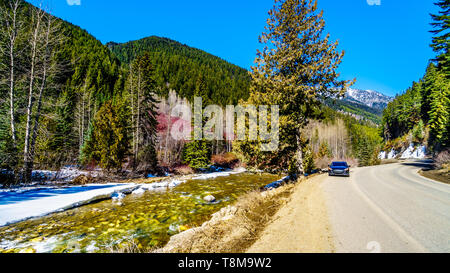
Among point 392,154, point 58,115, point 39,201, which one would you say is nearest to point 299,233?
point 39,201

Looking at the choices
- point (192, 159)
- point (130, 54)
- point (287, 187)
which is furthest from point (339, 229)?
point (130, 54)

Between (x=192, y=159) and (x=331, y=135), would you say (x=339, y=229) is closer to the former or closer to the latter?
(x=192, y=159)

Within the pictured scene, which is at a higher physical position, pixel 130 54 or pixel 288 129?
pixel 130 54

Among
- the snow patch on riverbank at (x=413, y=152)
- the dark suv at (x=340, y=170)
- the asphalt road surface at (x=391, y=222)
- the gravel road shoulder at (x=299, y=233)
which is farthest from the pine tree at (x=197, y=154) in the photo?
the snow patch on riverbank at (x=413, y=152)

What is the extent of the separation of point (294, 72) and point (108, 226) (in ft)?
50.1

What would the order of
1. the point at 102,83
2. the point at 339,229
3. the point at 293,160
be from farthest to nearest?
1. the point at 102,83
2. the point at 293,160
3. the point at 339,229

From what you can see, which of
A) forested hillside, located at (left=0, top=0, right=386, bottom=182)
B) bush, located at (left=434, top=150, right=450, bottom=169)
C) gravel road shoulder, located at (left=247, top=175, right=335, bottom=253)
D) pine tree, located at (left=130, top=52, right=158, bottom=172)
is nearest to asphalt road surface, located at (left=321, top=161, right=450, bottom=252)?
gravel road shoulder, located at (left=247, top=175, right=335, bottom=253)

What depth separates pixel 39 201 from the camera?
11180 millimetres

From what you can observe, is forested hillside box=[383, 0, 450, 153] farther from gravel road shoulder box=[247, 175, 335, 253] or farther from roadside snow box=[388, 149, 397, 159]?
gravel road shoulder box=[247, 175, 335, 253]

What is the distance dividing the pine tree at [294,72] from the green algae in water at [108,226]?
731 cm

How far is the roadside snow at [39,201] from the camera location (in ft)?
30.0

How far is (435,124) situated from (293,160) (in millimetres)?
40882

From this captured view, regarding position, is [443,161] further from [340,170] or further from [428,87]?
[428,87]

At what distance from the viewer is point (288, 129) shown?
1320 cm
